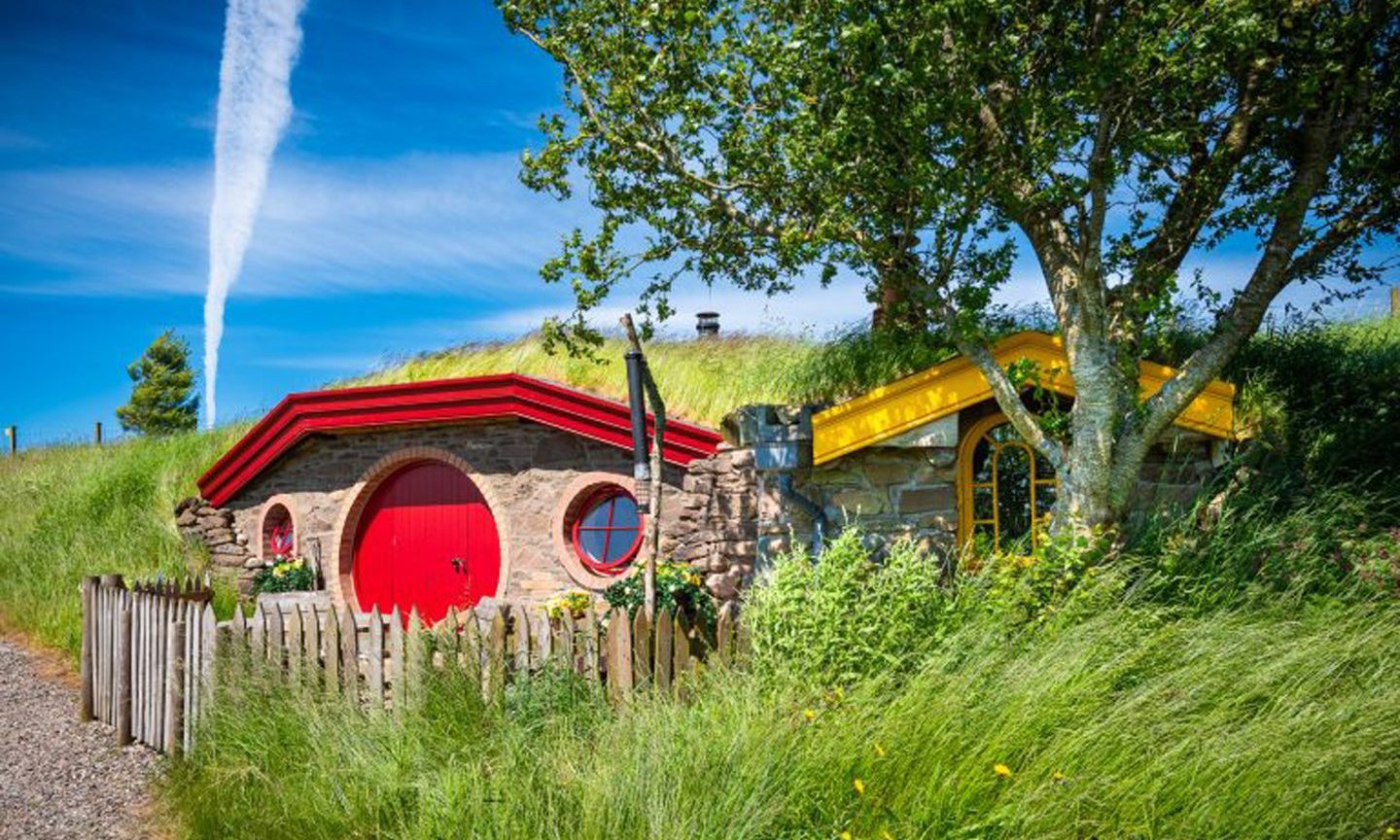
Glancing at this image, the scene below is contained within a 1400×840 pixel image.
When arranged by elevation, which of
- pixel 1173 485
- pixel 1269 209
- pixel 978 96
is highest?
pixel 978 96

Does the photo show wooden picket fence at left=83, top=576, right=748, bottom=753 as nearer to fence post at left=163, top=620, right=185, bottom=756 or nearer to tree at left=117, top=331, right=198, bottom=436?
fence post at left=163, top=620, right=185, bottom=756

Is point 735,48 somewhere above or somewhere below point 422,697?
above

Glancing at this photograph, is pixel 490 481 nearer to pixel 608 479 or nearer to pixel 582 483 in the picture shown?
pixel 582 483

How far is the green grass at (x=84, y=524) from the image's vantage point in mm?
14719

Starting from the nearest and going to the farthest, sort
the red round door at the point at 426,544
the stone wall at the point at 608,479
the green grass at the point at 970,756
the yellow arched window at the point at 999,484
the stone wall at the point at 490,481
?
the green grass at the point at 970,756
the stone wall at the point at 608,479
the yellow arched window at the point at 999,484
the stone wall at the point at 490,481
the red round door at the point at 426,544

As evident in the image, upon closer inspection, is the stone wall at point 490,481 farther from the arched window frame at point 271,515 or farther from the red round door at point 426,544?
the red round door at point 426,544

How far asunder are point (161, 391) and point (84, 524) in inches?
740

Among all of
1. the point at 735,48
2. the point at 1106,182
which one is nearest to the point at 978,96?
the point at 1106,182

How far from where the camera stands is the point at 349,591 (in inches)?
579

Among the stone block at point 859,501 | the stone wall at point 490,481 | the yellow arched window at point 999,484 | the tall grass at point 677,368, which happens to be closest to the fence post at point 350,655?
the tall grass at point 677,368

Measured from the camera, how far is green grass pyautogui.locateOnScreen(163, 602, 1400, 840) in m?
4.77

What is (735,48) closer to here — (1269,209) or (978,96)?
(978,96)

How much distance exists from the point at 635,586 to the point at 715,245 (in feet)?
10.9

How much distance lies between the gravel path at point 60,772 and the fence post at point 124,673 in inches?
9.1
